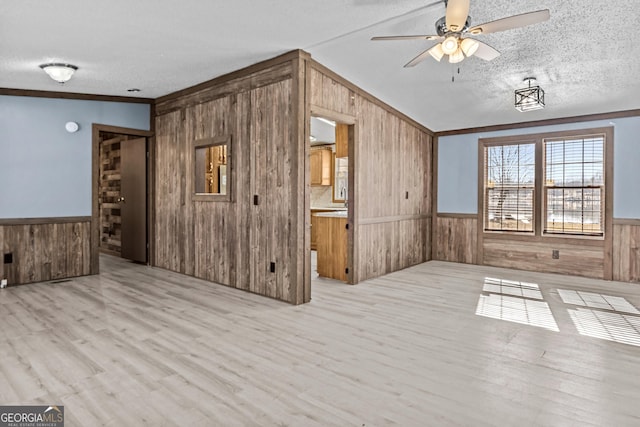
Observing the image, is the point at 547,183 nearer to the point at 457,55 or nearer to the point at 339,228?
the point at 339,228

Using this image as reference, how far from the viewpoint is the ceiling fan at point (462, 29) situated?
2570 mm

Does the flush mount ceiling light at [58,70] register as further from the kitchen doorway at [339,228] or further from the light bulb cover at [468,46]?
the light bulb cover at [468,46]

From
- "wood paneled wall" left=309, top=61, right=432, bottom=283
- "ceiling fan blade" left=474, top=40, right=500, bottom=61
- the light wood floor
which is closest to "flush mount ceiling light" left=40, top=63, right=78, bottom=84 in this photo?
the light wood floor

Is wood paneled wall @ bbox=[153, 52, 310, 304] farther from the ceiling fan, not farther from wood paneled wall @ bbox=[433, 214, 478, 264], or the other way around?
wood paneled wall @ bbox=[433, 214, 478, 264]

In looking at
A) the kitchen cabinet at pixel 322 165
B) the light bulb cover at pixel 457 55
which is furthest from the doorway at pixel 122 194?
the light bulb cover at pixel 457 55

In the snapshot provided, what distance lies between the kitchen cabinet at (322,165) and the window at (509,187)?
3.49m

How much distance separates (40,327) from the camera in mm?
3449

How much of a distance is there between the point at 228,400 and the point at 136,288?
10.6 ft

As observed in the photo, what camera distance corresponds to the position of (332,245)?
18.3 feet

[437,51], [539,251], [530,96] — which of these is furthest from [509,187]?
[437,51]

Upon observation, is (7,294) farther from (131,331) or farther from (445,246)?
(445,246)

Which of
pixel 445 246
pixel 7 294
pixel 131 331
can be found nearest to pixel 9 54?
pixel 7 294

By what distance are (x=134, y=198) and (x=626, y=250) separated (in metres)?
7.68

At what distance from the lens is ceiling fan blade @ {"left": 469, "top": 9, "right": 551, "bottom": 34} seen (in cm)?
252
